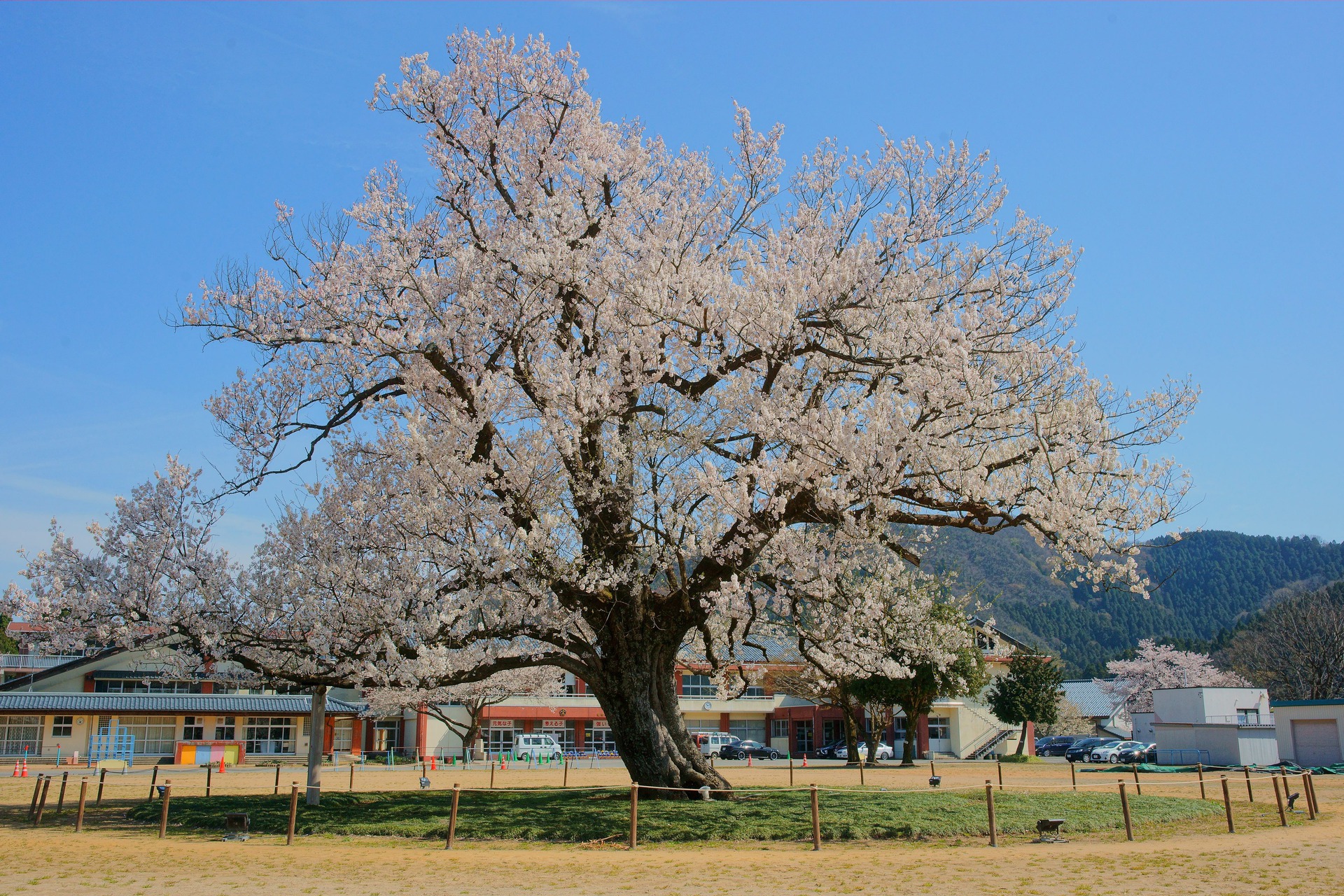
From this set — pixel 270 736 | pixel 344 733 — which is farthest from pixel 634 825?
pixel 344 733

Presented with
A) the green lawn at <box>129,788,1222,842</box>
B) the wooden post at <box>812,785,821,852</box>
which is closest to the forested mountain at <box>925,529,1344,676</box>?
the green lawn at <box>129,788,1222,842</box>

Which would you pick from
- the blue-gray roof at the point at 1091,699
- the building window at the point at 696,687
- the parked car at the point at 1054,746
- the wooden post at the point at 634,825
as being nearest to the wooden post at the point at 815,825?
the wooden post at the point at 634,825

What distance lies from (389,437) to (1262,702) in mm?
45678

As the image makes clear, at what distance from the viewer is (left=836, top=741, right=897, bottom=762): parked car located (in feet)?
178

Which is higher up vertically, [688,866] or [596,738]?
[688,866]

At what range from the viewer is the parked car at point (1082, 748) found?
163 ft

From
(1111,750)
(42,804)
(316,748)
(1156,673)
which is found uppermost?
(1156,673)

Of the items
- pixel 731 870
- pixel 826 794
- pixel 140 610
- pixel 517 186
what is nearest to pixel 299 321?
pixel 517 186

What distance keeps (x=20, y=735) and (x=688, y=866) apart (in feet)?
167

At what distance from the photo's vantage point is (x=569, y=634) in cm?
1795

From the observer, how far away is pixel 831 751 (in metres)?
58.6

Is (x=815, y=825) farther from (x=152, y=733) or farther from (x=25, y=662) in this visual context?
(x=25, y=662)

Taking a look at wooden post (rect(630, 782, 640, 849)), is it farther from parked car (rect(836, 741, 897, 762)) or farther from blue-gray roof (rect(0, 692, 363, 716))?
blue-gray roof (rect(0, 692, 363, 716))

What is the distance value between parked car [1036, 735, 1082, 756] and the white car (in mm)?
6367
